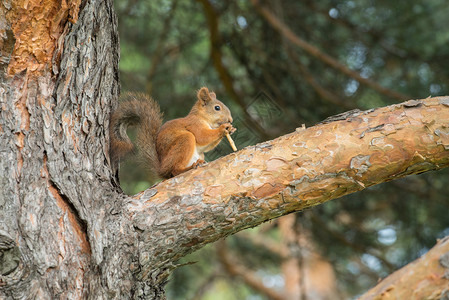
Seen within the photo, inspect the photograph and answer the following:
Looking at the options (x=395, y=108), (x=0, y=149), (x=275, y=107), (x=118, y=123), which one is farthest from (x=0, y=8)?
(x=275, y=107)

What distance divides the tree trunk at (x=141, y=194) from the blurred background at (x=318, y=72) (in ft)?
3.34

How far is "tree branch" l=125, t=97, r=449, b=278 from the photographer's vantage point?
124cm

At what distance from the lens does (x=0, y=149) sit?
122cm

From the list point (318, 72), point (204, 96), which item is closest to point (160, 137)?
point (204, 96)

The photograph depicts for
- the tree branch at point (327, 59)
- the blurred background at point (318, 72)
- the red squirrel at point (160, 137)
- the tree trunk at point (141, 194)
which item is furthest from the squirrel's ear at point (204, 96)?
the tree trunk at point (141, 194)

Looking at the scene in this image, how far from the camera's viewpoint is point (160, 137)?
5.94ft

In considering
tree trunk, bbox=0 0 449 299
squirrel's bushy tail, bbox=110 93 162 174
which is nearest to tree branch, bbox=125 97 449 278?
tree trunk, bbox=0 0 449 299

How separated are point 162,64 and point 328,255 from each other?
4.88ft

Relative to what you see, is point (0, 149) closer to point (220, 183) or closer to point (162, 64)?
point (220, 183)

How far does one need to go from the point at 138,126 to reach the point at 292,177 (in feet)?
2.20

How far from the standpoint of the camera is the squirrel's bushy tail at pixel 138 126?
149cm

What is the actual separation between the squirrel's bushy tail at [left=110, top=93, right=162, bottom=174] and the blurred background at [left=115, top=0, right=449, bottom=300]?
0.63m

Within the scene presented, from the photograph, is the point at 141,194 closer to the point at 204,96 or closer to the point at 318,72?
the point at 204,96

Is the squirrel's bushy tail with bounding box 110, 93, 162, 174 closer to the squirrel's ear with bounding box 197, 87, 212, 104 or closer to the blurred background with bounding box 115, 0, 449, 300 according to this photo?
the squirrel's ear with bounding box 197, 87, 212, 104
